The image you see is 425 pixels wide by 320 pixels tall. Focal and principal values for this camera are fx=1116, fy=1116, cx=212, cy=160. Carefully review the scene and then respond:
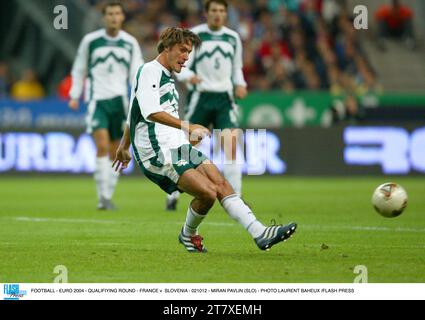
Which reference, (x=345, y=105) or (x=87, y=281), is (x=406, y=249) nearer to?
(x=87, y=281)

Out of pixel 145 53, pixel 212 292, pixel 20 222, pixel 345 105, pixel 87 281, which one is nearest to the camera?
pixel 212 292

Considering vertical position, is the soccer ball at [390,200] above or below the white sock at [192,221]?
above

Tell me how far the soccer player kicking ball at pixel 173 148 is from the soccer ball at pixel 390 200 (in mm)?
2608

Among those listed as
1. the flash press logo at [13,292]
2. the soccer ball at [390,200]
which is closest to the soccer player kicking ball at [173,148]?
the flash press logo at [13,292]

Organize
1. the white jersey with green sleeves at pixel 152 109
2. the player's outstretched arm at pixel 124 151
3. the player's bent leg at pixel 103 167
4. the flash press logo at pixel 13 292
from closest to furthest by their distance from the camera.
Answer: the flash press logo at pixel 13 292
the white jersey with green sleeves at pixel 152 109
the player's outstretched arm at pixel 124 151
the player's bent leg at pixel 103 167

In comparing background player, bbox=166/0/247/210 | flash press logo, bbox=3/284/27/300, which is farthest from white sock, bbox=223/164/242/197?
flash press logo, bbox=3/284/27/300

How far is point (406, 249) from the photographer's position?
10688 millimetres

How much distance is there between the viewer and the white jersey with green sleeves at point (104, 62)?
1536 cm

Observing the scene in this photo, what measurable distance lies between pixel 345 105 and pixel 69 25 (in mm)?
7355

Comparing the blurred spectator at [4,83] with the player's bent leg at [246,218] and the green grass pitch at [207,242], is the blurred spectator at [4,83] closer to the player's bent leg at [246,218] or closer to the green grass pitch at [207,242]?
the green grass pitch at [207,242]

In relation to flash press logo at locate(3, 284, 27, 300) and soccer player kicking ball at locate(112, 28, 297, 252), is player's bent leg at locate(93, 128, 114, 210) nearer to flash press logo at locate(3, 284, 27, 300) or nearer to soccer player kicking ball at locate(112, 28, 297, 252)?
soccer player kicking ball at locate(112, 28, 297, 252)

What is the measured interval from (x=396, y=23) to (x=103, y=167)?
13.1 m
